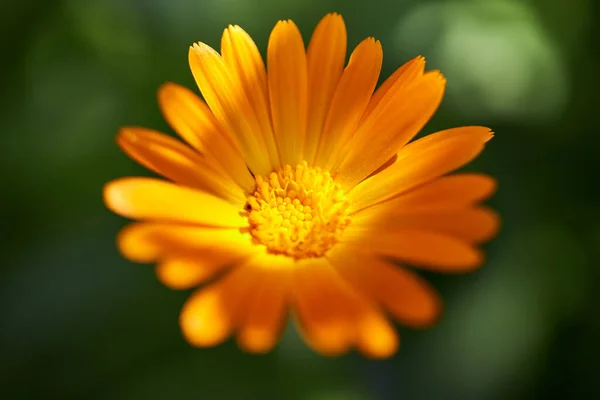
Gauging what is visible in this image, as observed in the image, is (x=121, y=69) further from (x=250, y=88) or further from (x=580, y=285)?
(x=580, y=285)

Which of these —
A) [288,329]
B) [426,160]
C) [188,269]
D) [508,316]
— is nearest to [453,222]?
[426,160]

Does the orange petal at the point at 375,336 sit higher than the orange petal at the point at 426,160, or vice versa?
the orange petal at the point at 426,160

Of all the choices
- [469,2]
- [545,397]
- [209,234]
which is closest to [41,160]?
[209,234]

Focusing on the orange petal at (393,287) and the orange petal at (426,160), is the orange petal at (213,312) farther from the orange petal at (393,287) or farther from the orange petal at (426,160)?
the orange petal at (426,160)

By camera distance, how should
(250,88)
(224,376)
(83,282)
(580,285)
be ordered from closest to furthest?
(250,88) → (224,376) → (83,282) → (580,285)

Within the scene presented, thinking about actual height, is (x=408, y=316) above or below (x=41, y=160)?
below

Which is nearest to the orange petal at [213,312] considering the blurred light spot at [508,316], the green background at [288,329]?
the green background at [288,329]

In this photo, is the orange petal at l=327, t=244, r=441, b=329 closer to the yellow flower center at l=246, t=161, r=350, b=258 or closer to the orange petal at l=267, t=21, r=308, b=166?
the yellow flower center at l=246, t=161, r=350, b=258
